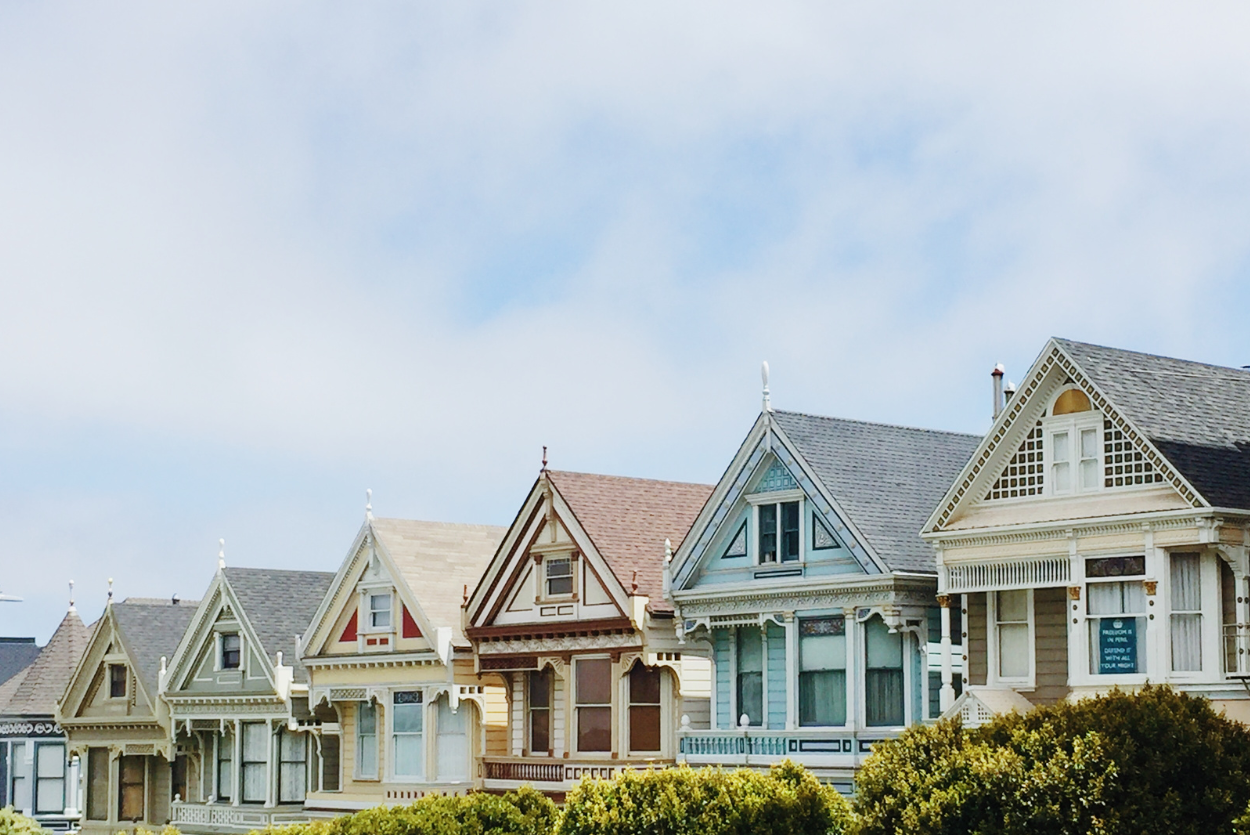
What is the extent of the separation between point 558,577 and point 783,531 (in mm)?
7534

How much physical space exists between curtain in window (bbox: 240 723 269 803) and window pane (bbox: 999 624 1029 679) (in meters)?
26.3

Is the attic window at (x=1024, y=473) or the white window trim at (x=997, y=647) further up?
the attic window at (x=1024, y=473)

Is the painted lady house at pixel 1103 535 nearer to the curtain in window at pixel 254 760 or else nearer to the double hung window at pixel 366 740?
the double hung window at pixel 366 740

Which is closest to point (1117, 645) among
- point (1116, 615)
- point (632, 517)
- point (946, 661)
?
point (1116, 615)

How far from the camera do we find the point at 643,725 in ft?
148

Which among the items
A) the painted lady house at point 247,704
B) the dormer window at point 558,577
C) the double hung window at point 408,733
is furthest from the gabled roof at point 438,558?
the painted lady house at point 247,704

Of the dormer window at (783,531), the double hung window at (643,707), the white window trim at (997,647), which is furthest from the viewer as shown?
the double hung window at (643,707)

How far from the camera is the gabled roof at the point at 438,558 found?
50.2 metres

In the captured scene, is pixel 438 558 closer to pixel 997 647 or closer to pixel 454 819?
pixel 454 819

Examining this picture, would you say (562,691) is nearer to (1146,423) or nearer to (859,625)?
(859,625)

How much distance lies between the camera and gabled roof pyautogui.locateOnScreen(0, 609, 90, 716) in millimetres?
67312

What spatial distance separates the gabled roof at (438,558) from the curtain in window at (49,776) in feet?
70.9

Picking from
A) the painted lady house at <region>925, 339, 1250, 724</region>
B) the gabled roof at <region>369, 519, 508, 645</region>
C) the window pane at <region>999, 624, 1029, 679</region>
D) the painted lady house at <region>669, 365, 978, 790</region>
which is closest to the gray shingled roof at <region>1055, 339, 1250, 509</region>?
the painted lady house at <region>925, 339, 1250, 724</region>

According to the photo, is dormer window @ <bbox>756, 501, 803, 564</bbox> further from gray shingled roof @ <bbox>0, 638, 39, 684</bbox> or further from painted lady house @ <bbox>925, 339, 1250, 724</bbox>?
gray shingled roof @ <bbox>0, 638, 39, 684</bbox>
